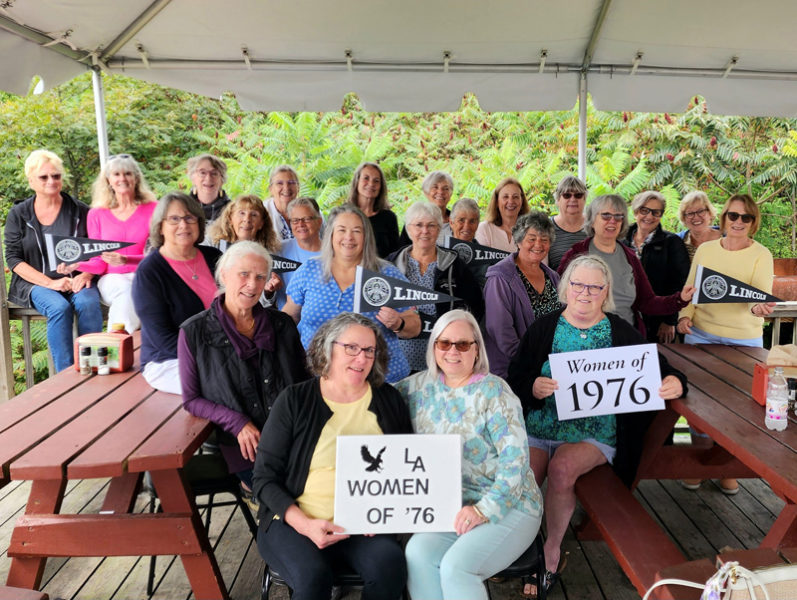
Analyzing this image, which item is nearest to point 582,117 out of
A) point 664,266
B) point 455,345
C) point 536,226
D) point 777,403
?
point 664,266

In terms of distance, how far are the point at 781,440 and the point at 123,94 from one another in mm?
12417

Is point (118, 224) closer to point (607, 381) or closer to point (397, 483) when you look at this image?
point (397, 483)

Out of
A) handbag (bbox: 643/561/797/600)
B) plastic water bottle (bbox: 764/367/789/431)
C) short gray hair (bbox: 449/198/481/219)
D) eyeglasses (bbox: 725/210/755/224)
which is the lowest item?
handbag (bbox: 643/561/797/600)

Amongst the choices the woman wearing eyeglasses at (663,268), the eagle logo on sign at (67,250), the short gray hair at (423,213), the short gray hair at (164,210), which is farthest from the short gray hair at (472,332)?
the eagle logo on sign at (67,250)

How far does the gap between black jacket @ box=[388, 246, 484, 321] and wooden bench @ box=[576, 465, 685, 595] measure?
49.3 inches

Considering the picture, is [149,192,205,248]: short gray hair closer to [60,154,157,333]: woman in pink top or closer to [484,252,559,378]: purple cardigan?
[60,154,157,333]: woman in pink top

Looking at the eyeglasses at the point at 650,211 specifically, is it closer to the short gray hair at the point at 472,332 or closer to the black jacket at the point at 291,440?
the short gray hair at the point at 472,332

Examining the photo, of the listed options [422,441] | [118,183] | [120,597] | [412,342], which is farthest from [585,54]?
[120,597]

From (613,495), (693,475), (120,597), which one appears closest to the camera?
(613,495)

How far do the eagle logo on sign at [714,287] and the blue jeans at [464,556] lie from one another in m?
1.90

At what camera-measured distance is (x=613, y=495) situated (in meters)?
2.71

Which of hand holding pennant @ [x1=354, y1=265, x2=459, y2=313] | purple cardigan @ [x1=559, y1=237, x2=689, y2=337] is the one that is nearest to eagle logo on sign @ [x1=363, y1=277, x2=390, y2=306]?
hand holding pennant @ [x1=354, y1=265, x2=459, y2=313]

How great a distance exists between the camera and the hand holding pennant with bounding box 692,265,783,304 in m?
3.56

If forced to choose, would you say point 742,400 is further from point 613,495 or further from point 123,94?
point 123,94
